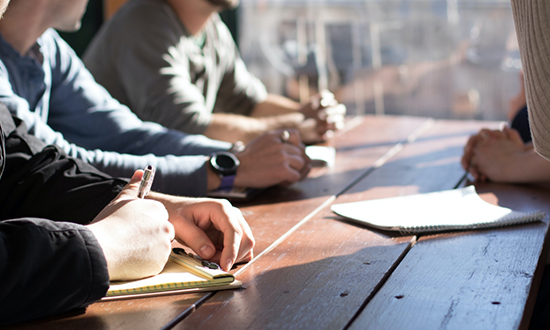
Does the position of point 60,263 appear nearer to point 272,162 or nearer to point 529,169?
point 272,162

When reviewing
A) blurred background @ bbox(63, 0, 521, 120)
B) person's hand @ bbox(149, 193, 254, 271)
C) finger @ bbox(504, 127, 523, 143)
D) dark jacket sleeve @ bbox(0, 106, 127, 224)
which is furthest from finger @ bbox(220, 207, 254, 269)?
blurred background @ bbox(63, 0, 521, 120)

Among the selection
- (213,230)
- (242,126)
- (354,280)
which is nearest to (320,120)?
(242,126)

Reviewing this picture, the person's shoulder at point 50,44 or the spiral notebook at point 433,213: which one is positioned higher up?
the person's shoulder at point 50,44

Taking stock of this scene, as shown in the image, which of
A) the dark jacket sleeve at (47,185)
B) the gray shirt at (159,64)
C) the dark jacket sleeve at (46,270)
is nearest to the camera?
the dark jacket sleeve at (46,270)

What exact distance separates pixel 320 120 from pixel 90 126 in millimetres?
738

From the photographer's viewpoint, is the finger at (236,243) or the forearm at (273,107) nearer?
the finger at (236,243)

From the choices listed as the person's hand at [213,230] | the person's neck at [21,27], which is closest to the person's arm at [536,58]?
the person's hand at [213,230]

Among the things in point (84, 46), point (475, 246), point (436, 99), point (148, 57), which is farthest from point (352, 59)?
point (475, 246)

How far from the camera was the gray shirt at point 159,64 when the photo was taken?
180 cm

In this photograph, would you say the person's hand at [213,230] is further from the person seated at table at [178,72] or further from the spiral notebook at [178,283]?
the person seated at table at [178,72]

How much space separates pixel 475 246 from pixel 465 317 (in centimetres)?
26

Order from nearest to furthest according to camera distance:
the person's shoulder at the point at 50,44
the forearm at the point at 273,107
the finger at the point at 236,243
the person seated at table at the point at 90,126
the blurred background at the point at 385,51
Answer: the finger at the point at 236,243
the person seated at table at the point at 90,126
the person's shoulder at the point at 50,44
the forearm at the point at 273,107
the blurred background at the point at 385,51

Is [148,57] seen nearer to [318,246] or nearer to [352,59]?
[318,246]

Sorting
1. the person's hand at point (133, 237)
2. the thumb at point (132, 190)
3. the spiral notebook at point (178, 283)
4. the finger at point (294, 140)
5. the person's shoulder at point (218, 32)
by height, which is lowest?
the finger at point (294, 140)
